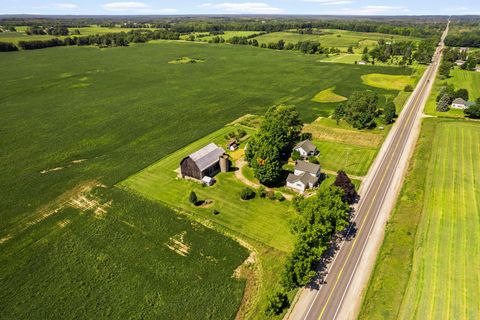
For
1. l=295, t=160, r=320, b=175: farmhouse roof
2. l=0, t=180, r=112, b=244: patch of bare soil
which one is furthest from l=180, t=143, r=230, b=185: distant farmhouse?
l=0, t=180, r=112, b=244: patch of bare soil

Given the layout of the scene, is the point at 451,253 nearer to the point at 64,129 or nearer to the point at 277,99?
the point at 277,99

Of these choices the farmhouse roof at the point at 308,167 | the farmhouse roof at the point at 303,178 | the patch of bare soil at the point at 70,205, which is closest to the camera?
the patch of bare soil at the point at 70,205

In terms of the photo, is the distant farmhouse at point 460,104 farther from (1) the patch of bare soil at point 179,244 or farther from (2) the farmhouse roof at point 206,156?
(1) the patch of bare soil at point 179,244

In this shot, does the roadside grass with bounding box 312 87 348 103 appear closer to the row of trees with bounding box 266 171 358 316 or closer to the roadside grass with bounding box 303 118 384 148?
the roadside grass with bounding box 303 118 384 148

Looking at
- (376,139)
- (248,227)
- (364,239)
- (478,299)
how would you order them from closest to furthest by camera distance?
(478,299) < (364,239) < (248,227) < (376,139)

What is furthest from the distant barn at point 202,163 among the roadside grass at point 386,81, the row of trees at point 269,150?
the roadside grass at point 386,81

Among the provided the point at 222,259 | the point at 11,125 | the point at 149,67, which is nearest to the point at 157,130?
the point at 11,125

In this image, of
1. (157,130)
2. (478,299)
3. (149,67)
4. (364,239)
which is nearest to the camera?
(478,299)

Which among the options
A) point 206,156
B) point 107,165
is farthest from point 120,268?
point 107,165
